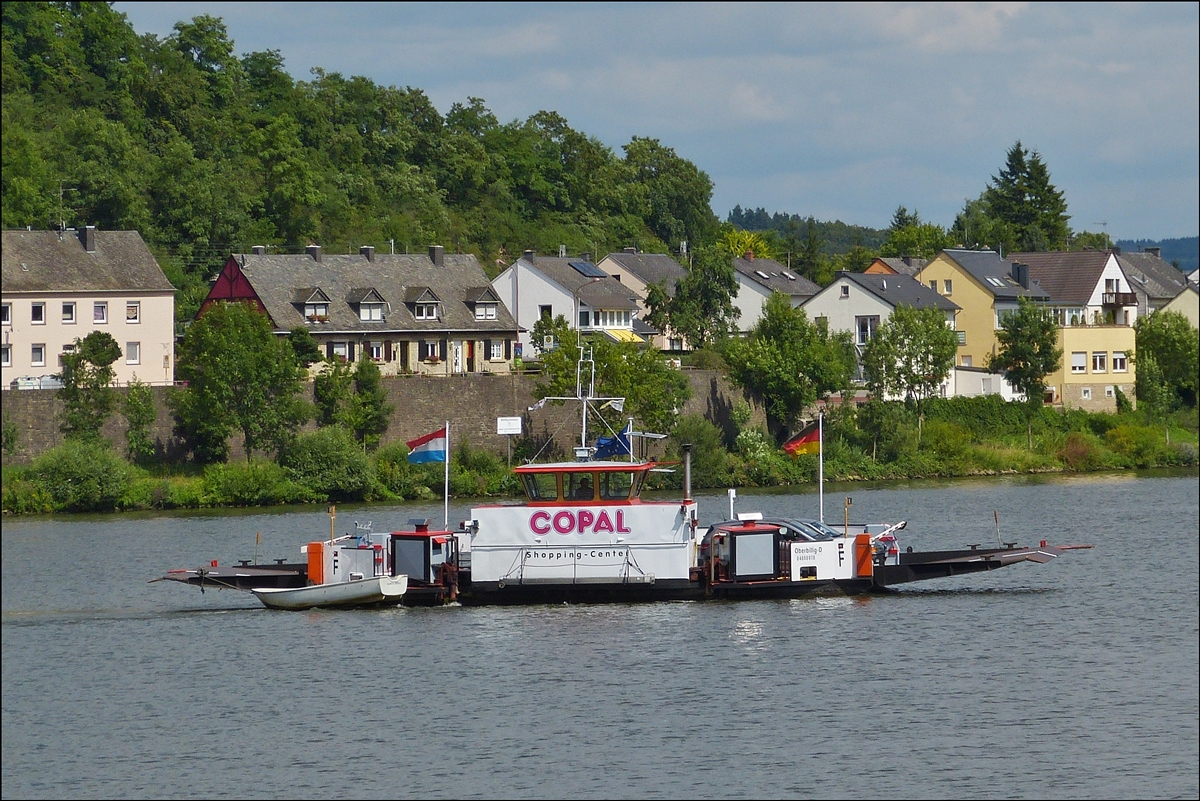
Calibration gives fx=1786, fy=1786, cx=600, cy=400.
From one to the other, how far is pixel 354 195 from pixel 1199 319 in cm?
6572

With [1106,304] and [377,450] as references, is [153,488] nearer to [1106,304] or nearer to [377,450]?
[377,450]

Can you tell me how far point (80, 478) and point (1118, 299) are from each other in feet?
255

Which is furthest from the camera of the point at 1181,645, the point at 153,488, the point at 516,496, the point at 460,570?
the point at 516,496

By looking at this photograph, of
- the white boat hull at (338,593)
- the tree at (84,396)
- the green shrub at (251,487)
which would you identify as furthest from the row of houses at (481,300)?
the white boat hull at (338,593)

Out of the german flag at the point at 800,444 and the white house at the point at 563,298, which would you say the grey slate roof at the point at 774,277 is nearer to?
the white house at the point at 563,298

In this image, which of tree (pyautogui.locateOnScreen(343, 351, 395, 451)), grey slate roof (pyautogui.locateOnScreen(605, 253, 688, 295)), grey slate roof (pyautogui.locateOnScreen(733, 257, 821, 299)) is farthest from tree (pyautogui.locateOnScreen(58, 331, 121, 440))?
grey slate roof (pyautogui.locateOnScreen(733, 257, 821, 299))

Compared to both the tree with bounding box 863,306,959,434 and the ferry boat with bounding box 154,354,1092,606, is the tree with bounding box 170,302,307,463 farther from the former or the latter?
the tree with bounding box 863,306,959,434

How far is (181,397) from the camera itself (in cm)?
8062

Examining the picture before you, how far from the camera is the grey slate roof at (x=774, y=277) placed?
13202cm

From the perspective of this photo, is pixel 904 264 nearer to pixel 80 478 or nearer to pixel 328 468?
pixel 328 468

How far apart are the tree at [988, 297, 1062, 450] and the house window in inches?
384

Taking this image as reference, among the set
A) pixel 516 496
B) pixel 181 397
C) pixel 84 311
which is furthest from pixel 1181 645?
pixel 84 311

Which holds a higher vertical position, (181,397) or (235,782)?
(181,397)

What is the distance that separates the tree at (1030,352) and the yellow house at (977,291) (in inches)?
253
